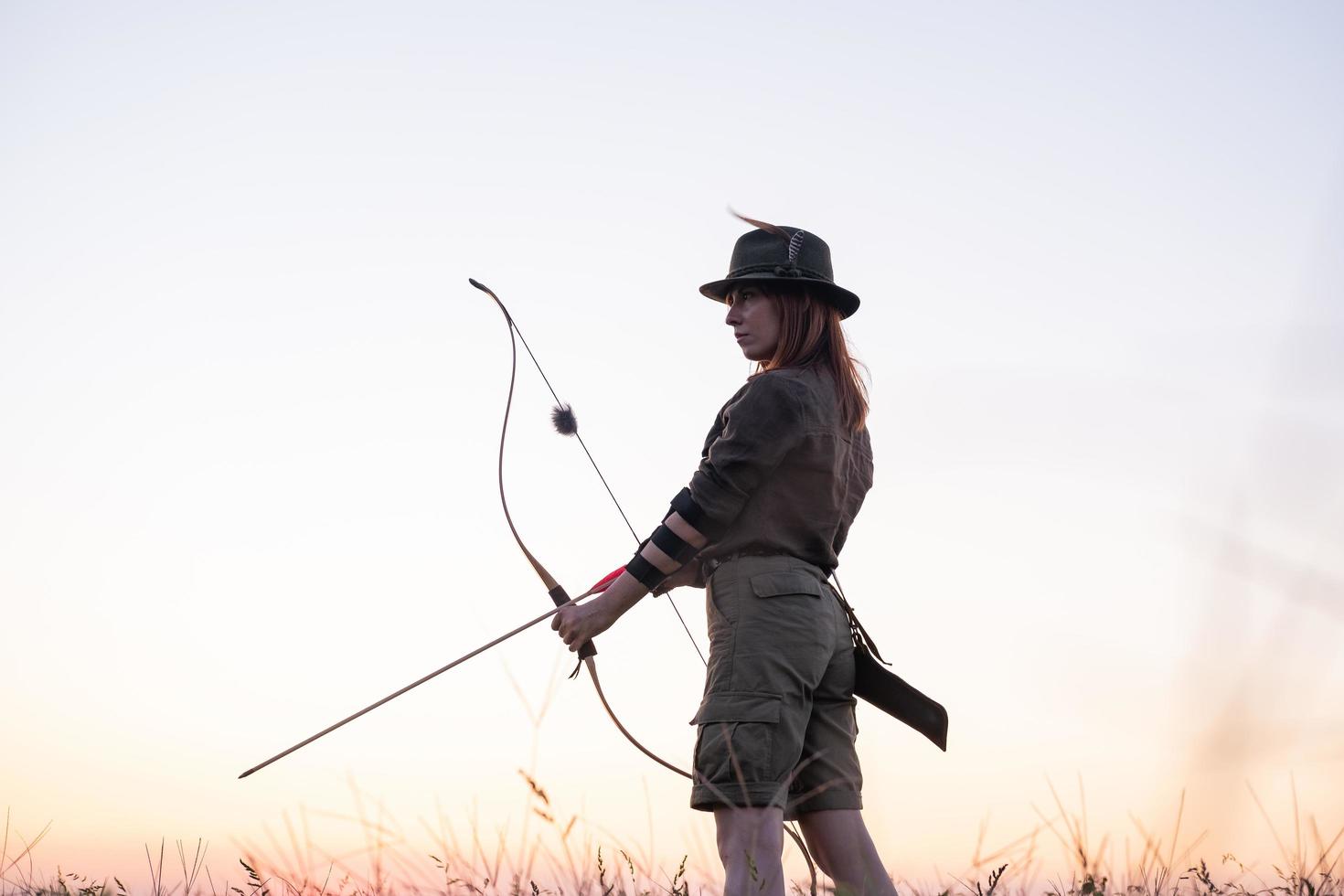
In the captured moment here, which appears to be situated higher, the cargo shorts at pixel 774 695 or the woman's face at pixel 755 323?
the woman's face at pixel 755 323

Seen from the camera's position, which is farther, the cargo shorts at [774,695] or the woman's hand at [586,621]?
the woman's hand at [586,621]

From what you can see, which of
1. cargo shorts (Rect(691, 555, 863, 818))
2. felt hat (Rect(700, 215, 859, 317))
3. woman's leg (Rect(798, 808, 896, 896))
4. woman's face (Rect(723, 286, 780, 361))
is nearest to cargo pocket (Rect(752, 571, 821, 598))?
cargo shorts (Rect(691, 555, 863, 818))

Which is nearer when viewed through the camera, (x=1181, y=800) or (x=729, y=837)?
(x=1181, y=800)

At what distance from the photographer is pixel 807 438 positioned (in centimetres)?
381

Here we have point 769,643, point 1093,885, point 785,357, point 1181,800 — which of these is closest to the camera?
point 1181,800

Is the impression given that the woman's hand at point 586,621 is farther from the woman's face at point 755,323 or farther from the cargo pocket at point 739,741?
the woman's face at point 755,323

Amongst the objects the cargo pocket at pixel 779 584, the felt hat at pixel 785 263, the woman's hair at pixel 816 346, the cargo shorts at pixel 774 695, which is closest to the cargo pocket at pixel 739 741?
the cargo shorts at pixel 774 695

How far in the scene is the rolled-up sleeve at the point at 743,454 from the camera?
3748mm

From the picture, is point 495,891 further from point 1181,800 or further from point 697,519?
point 1181,800

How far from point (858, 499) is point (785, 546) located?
442 millimetres

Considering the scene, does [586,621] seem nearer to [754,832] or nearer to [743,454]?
[743,454]

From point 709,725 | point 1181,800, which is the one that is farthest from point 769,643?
point 1181,800

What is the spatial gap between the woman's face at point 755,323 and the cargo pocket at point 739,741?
1.03 meters

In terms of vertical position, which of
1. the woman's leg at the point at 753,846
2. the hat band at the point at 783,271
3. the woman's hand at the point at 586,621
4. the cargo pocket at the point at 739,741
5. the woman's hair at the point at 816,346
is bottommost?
the woman's leg at the point at 753,846
